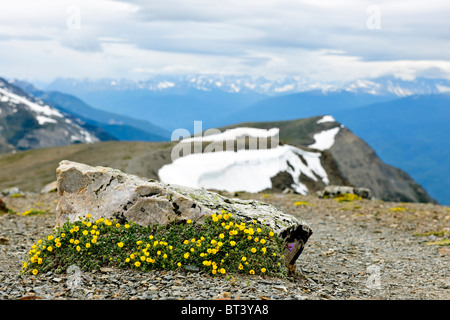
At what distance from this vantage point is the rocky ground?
10.6 m

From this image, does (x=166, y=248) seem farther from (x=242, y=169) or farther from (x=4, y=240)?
(x=242, y=169)

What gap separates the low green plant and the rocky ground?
0.38 m

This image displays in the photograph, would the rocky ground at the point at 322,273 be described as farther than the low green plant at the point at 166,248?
No

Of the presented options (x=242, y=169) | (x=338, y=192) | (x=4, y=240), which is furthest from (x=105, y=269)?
(x=242, y=169)

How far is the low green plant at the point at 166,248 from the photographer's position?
39.5 feet

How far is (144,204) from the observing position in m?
13.5

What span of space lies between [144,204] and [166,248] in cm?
186

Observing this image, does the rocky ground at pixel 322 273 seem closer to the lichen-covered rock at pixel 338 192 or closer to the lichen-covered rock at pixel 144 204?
the lichen-covered rock at pixel 144 204

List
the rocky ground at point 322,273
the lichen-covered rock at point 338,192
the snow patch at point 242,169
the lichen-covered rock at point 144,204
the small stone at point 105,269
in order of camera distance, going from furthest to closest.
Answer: the snow patch at point 242,169
the lichen-covered rock at point 338,192
the lichen-covered rock at point 144,204
the small stone at point 105,269
the rocky ground at point 322,273

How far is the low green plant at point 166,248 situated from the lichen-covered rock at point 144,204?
377mm

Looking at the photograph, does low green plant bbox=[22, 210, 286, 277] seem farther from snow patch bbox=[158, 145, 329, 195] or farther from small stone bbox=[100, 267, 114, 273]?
snow patch bbox=[158, 145, 329, 195]

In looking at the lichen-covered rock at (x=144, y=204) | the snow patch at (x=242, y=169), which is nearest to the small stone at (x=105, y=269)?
the lichen-covered rock at (x=144, y=204)
